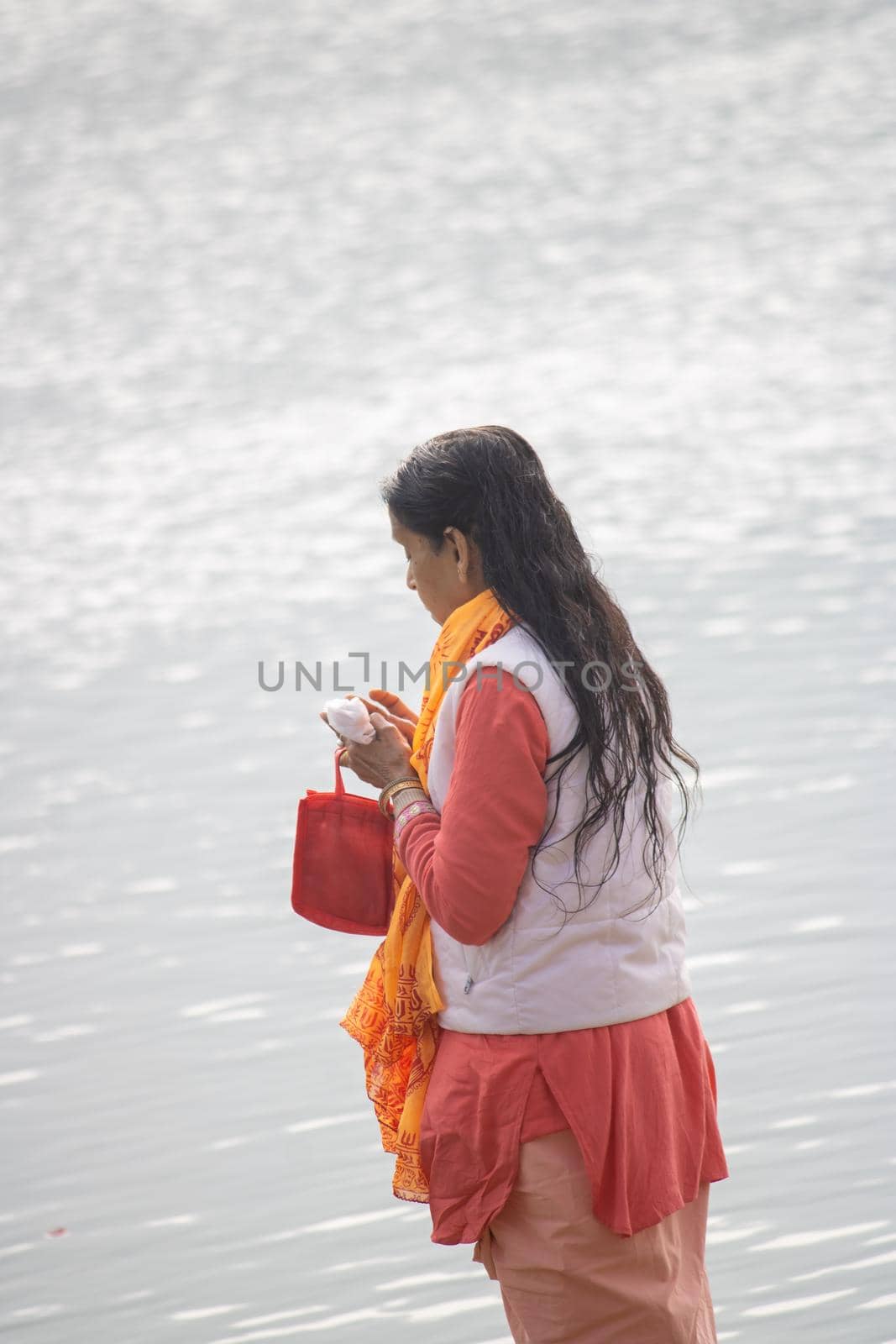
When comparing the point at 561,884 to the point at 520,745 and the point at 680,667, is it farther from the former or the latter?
the point at 680,667

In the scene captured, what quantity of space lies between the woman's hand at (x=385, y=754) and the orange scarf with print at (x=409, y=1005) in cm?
2

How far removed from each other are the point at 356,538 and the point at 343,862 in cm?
546

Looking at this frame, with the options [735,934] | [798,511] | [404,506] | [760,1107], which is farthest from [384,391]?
[404,506]

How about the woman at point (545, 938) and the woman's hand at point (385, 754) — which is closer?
the woman at point (545, 938)

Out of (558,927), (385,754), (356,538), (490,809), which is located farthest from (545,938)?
(356,538)

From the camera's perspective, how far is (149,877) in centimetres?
437

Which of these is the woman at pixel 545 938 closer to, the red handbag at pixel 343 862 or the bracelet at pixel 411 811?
the bracelet at pixel 411 811

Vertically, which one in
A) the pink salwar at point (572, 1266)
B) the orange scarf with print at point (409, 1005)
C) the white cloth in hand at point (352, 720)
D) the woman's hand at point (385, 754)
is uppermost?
the white cloth in hand at point (352, 720)

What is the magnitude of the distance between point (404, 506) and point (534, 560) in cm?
15

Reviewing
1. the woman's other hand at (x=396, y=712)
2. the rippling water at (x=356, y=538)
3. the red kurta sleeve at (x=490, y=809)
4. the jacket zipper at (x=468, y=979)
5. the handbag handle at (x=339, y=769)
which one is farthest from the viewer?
the rippling water at (x=356, y=538)

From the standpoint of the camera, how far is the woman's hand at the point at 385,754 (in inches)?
73.9

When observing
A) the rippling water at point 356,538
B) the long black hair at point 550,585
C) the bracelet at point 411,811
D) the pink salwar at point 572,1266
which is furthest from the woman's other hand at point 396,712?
the rippling water at point 356,538

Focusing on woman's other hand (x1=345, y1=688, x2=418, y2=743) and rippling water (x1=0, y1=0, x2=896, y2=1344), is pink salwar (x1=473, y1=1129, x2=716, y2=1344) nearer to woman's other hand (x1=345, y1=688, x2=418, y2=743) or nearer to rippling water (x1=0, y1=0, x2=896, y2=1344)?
woman's other hand (x1=345, y1=688, x2=418, y2=743)

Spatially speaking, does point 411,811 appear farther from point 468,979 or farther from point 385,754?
point 468,979
